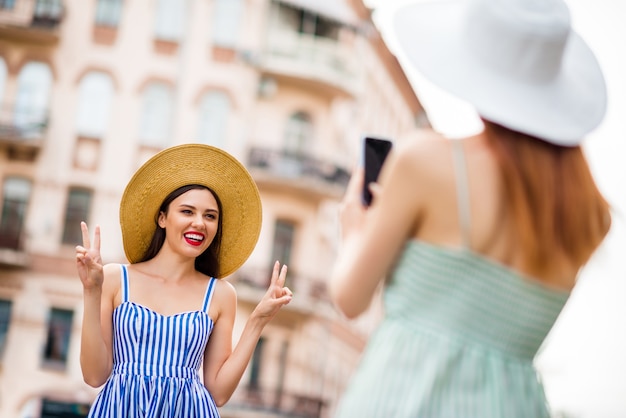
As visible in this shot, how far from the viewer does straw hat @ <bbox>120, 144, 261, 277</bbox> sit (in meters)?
4.79

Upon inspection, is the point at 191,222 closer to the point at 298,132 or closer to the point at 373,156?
the point at 373,156

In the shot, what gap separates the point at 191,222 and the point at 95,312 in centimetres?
56

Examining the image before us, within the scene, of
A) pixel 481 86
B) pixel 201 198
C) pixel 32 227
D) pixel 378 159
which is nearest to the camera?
pixel 481 86

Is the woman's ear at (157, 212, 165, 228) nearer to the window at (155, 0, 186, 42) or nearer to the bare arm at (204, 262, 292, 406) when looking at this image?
the bare arm at (204, 262, 292, 406)

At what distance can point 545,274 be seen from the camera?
9.23ft

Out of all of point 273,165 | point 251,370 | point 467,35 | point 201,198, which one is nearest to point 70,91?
point 273,165

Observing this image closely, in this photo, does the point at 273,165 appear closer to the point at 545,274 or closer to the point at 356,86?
the point at 356,86

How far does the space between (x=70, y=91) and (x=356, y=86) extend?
745 cm

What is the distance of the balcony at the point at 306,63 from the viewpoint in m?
31.7

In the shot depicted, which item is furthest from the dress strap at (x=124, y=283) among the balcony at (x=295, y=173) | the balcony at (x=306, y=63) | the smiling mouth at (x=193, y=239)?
the balcony at (x=306, y=63)

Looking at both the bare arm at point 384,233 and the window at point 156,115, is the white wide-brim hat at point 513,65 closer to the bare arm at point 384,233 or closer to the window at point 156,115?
the bare arm at point 384,233

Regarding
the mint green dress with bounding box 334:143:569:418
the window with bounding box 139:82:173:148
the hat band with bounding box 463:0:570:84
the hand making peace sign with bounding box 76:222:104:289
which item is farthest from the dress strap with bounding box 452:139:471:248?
the window with bounding box 139:82:173:148

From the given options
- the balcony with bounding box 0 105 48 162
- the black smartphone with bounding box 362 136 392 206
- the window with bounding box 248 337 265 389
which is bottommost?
the window with bounding box 248 337 265 389

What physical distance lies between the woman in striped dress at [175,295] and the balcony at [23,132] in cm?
2666
